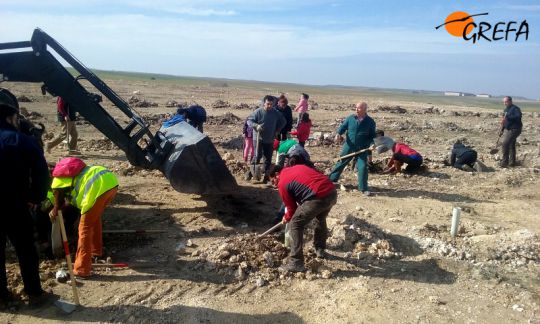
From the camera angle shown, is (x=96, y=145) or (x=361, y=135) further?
(x=96, y=145)

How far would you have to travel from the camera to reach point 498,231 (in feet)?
23.0

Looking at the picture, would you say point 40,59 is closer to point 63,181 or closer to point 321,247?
point 63,181

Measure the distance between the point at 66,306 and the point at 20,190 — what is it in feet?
4.04

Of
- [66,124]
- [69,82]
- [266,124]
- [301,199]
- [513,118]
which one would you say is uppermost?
[69,82]

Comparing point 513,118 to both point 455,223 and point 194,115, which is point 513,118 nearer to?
point 455,223

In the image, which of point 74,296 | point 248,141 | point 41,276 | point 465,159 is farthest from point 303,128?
point 74,296

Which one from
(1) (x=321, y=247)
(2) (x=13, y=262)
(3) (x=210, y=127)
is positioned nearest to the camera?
(2) (x=13, y=262)

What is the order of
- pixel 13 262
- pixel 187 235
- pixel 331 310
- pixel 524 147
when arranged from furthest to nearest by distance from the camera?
pixel 524 147, pixel 187 235, pixel 13 262, pixel 331 310

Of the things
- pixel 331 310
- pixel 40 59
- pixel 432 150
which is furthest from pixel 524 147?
pixel 40 59

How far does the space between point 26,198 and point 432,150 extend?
13.4m

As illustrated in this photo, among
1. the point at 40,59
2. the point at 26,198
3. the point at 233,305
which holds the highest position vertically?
the point at 40,59

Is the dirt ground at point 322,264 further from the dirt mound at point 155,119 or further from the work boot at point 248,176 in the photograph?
the dirt mound at point 155,119

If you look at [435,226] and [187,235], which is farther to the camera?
[435,226]

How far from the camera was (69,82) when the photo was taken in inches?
250
